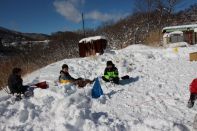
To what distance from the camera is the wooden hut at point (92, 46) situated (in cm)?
1762

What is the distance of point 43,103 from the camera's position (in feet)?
25.4

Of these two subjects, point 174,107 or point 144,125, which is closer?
Answer: point 144,125

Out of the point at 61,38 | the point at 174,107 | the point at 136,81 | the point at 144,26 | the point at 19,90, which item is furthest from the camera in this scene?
the point at 61,38

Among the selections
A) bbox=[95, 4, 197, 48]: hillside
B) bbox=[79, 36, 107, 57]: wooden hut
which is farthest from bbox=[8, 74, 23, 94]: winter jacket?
bbox=[95, 4, 197, 48]: hillside

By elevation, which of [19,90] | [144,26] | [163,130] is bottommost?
[163,130]

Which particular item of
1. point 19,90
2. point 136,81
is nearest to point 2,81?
point 19,90

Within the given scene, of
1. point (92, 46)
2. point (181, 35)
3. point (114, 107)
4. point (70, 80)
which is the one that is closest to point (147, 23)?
point (181, 35)

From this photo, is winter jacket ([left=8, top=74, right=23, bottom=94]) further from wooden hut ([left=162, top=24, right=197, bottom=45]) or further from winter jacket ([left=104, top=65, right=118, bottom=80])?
wooden hut ([left=162, top=24, right=197, bottom=45])

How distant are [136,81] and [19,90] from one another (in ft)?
13.1

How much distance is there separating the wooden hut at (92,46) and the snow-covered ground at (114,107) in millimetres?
5513

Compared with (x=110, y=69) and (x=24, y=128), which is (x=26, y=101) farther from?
(x=110, y=69)

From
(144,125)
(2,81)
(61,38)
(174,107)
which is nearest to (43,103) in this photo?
(144,125)

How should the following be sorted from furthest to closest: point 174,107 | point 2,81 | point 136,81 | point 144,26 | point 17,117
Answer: point 144,26 → point 2,81 → point 136,81 → point 174,107 → point 17,117

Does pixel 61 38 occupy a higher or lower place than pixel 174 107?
higher
